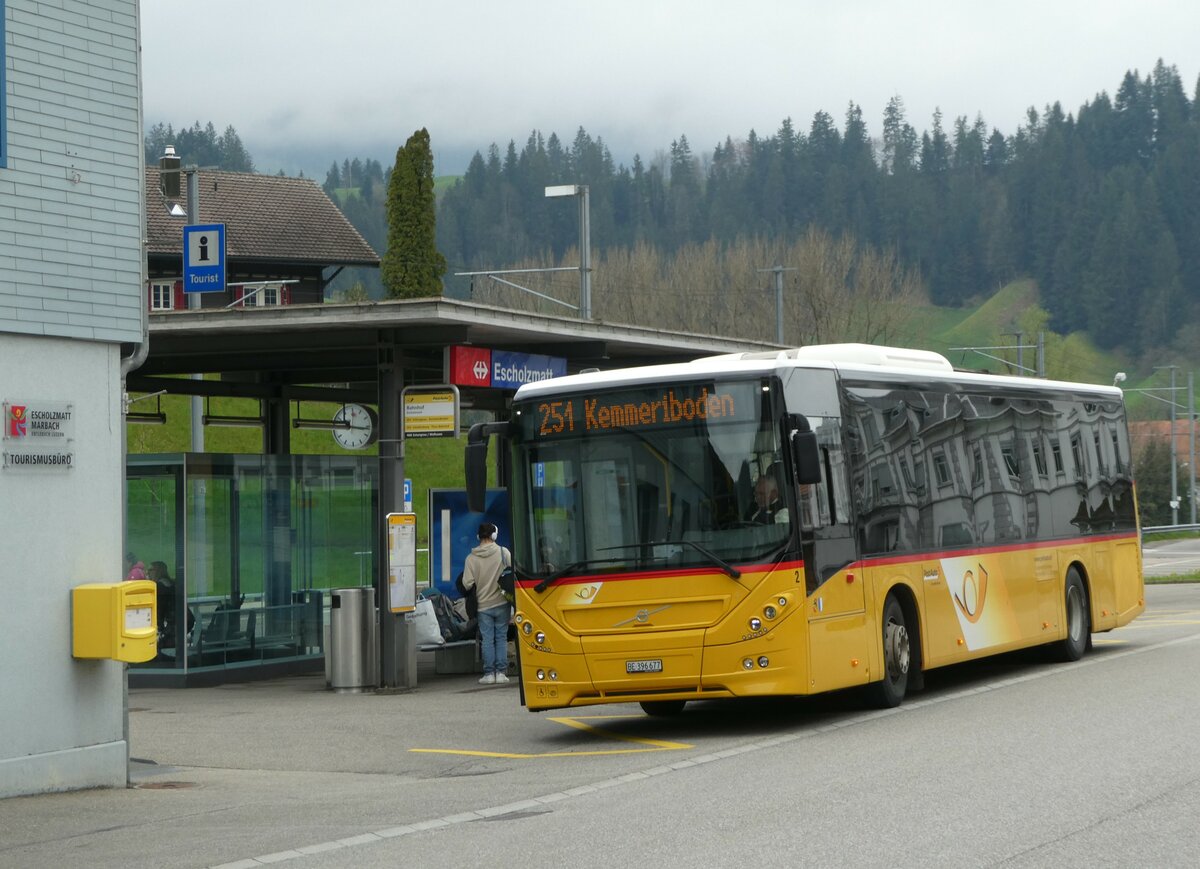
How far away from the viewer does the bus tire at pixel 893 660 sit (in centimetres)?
1471

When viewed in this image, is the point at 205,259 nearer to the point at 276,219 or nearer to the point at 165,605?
the point at 165,605

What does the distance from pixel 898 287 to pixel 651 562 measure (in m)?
70.1

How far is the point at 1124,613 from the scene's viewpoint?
20516 millimetres

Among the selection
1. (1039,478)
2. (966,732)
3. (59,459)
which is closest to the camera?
(59,459)

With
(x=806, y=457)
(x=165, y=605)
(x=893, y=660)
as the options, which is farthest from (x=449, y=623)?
(x=806, y=457)

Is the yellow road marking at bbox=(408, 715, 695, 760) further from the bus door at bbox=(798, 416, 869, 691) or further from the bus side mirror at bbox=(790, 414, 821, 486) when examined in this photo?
the bus side mirror at bbox=(790, 414, 821, 486)

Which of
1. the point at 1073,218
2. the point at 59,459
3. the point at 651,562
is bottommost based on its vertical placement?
the point at 651,562

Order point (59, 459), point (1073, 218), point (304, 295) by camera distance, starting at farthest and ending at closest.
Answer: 1. point (1073, 218)
2. point (304, 295)
3. point (59, 459)

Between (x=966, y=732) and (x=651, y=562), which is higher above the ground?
(x=651, y=562)

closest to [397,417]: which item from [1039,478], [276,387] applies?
[276,387]

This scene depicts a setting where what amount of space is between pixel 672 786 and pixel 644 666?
9.20 ft

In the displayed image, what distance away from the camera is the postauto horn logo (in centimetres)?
1136

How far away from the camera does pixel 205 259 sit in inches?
1022

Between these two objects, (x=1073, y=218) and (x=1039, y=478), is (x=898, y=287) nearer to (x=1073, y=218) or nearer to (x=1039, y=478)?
(x=1039, y=478)
